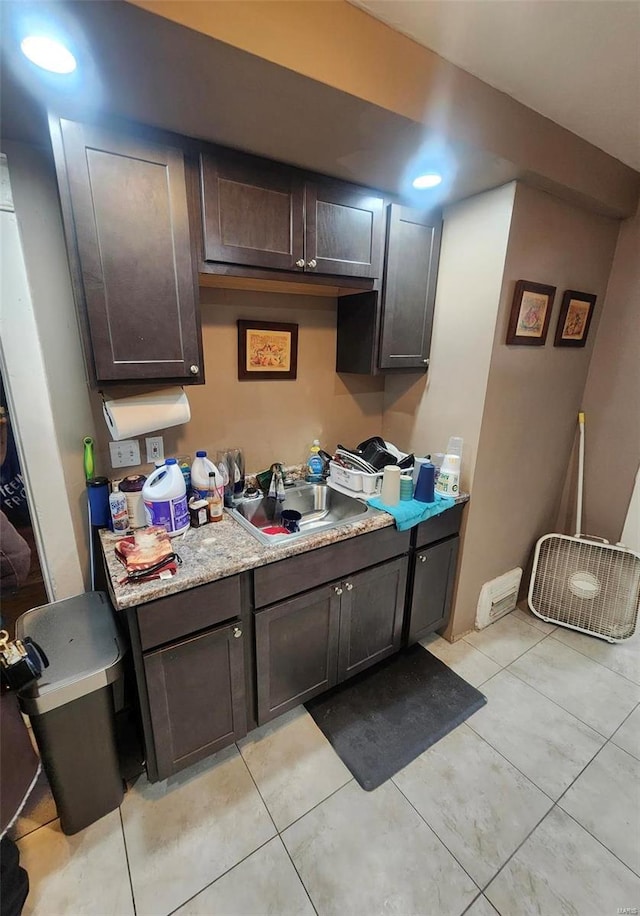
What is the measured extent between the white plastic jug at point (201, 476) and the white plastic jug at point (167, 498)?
0.10m

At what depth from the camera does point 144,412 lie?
4.75ft

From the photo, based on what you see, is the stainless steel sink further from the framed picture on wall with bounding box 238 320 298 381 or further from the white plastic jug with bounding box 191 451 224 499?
the framed picture on wall with bounding box 238 320 298 381

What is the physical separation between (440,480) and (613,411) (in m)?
1.29

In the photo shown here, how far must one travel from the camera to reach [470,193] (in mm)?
1679

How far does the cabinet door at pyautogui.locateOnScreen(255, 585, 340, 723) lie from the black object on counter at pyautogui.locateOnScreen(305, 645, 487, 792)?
175mm

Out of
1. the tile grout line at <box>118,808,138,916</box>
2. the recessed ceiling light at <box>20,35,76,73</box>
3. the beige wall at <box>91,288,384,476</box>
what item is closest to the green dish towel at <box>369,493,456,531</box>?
the beige wall at <box>91,288,384,476</box>

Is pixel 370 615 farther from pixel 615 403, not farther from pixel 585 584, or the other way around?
pixel 615 403

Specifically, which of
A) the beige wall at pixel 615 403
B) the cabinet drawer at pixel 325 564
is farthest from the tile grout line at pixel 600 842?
the beige wall at pixel 615 403

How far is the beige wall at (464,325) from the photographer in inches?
65.4

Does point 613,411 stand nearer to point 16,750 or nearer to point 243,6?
point 243,6

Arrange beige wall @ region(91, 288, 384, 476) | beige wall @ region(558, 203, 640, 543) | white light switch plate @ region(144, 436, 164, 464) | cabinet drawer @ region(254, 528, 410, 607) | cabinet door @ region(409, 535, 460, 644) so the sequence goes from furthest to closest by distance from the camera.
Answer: beige wall @ region(558, 203, 640, 543), cabinet door @ region(409, 535, 460, 644), beige wall @ region(91, 288, 384, 476), white light switch plate @ region(144, 436, 164, 464), cabinet drawer @ region(254, 528, 410, 607)

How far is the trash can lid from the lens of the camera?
1147mm

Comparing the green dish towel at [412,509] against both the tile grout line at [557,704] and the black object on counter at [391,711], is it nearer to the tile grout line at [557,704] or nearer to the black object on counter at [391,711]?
the black object on counter at [391,711]

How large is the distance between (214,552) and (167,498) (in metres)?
0.28
